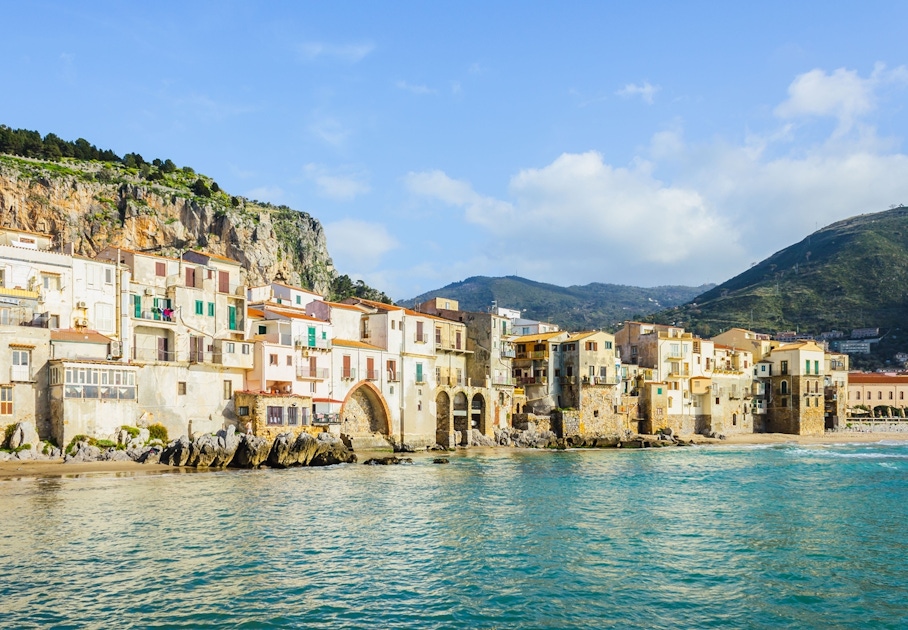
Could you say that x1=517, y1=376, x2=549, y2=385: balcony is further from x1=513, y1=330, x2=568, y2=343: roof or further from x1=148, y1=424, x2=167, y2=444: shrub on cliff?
x1=148, y1=424, x2=167, y2=444: shrub on cliff

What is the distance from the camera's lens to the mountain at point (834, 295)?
484ft

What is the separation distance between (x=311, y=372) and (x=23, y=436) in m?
19.4

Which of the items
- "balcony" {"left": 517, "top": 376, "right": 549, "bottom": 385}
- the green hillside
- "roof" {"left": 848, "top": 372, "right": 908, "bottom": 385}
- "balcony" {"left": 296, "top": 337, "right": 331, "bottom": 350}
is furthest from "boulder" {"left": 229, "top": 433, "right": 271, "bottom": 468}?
the green hillside

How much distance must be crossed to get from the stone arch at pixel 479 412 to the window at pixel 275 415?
2133 centimetres

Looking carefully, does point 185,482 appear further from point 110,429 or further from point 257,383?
point 257,383

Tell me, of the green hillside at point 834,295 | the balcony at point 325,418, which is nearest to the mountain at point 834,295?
the green hillside at point 834,295

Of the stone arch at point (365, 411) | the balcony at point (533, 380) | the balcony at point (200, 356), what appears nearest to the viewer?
the balcony at point (200, 356)

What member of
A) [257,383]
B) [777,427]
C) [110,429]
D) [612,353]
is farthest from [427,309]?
[777,427]

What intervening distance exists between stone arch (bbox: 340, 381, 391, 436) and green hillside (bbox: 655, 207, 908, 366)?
98732 mm

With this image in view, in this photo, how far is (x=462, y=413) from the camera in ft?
224

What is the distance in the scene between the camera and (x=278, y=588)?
19.6 metres

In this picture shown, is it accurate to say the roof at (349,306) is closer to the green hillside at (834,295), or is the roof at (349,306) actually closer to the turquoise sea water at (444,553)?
the turquoise sea water at (444,553)

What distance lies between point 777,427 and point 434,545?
7946 centimetres

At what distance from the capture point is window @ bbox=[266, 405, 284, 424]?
5131 cm
